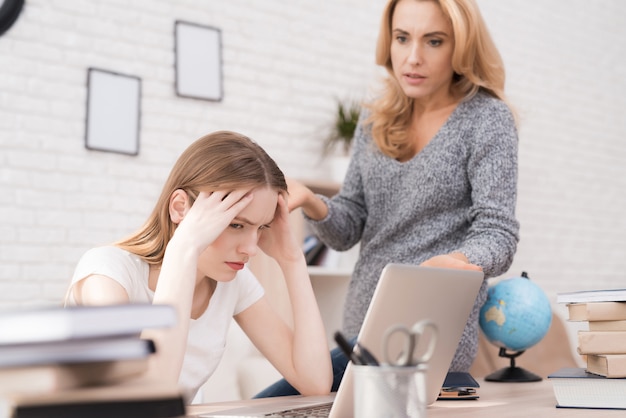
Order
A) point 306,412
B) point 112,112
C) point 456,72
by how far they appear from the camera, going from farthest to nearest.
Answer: point 112,112 → point 456,72 → point 306,412

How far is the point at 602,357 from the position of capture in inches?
48.0

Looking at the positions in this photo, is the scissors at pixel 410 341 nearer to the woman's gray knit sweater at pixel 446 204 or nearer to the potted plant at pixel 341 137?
the woman's gray knit sweater at pixel 446 204

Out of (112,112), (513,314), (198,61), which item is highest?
(198,61)

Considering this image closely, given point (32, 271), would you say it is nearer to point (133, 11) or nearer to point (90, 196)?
point (90, 196)

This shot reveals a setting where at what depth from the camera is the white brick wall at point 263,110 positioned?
280cm

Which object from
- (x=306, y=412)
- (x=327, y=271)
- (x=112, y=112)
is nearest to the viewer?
(x=306, y=412)

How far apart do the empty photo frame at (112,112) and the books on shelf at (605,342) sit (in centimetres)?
215

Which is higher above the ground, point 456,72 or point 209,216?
point 456,72

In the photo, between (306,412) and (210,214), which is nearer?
(306,412)

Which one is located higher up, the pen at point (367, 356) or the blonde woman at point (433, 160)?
the blonde woman at point (433, 160)

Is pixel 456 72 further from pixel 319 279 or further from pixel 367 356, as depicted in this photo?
pixel 319 279

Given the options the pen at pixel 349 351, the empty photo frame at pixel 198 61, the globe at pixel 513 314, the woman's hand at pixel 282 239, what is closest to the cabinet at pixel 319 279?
the empty photo frame at pixel 198 61

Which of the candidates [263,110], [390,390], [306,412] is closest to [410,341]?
[390,390]

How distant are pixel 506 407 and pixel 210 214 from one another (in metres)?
0.57
